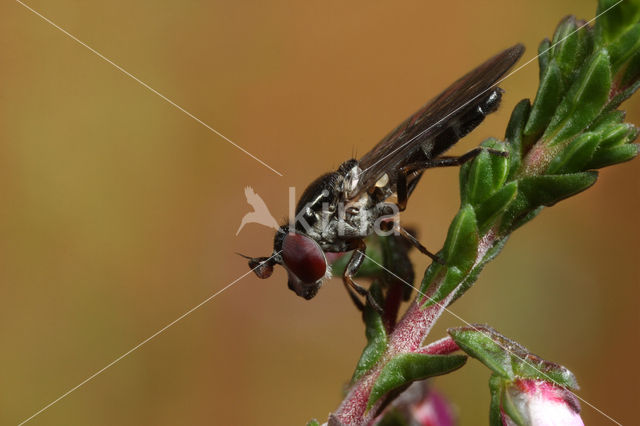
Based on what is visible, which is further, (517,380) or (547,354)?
(547,354)

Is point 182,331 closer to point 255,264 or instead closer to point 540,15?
point 255,264

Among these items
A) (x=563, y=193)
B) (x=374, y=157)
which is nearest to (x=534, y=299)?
(x=374, y=157)

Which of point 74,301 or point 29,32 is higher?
point 29,32

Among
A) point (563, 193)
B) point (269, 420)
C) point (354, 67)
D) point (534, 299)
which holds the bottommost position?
point (269, 420)
